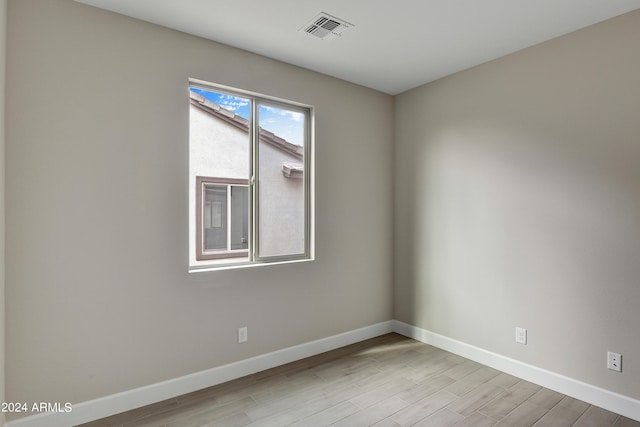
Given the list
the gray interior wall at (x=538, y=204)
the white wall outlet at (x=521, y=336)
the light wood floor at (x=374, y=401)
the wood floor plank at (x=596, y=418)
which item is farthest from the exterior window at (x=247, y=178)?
the wood floor plank at (x=596, y=418)

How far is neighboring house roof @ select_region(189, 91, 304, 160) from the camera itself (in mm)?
2748

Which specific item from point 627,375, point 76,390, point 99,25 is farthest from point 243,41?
point 627,375

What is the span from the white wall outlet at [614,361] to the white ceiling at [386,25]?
2.33 m

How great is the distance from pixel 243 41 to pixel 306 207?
155 cm

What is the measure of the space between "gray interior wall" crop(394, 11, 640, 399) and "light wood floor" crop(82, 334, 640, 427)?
33 centimetres

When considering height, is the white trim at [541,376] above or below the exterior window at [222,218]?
below

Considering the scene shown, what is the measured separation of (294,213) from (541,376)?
8.08 feet

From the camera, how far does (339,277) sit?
3482 mm

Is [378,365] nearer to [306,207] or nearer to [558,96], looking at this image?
[306,207]

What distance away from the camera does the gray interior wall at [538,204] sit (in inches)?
90.8

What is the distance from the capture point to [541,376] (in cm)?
267

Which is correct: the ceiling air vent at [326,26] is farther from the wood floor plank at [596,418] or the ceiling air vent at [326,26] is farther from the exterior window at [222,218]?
the wood floor plank at [596,418]

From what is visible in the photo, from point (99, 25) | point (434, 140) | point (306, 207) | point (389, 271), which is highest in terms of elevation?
point (99, 25)

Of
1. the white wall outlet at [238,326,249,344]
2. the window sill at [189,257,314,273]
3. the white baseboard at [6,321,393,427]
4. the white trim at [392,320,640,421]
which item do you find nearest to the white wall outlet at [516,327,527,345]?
the white trim at [392,320,640,421]
